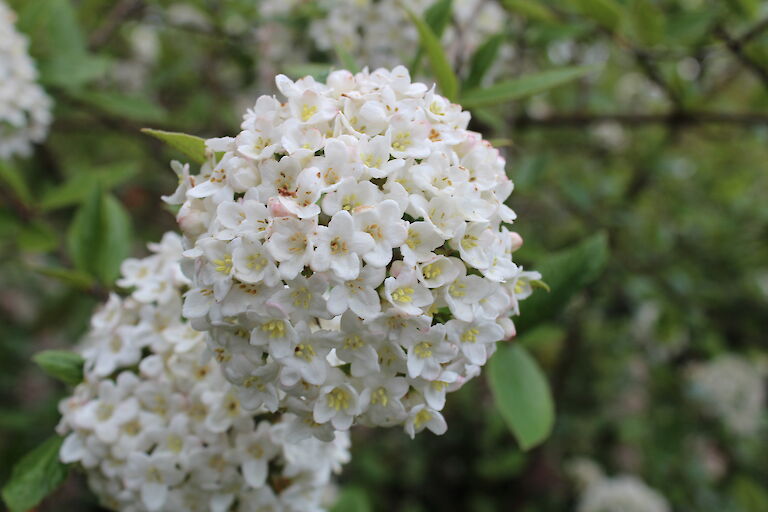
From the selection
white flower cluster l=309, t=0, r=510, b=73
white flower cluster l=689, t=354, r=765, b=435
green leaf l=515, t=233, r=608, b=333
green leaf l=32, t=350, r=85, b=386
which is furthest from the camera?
white flower cluster l=689, t=354, r=765, b=435

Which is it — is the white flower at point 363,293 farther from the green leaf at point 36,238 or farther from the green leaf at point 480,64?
the green leaf at point 36,238

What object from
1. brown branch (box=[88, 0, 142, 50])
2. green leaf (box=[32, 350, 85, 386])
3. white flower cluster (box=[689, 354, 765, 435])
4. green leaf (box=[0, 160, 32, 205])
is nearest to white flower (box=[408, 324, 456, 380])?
green leaf (box=[32, 350, 85, 386])

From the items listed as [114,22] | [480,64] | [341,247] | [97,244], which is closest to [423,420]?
[341,247]

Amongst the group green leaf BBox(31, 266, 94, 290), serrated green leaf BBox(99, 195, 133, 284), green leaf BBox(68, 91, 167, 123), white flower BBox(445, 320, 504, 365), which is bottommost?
green leaf BBox(31, 266, 94, 290)

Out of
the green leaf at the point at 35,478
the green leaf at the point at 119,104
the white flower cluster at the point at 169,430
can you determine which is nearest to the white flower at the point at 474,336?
the white flower cluster at the point at 169,430

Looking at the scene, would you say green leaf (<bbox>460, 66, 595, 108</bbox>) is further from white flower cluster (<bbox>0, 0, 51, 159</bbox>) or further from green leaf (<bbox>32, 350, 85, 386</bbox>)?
white flower cluster (<bbox>0, 0, 51, 159</bbox>)

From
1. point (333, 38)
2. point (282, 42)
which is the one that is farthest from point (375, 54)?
point (282, 42)
